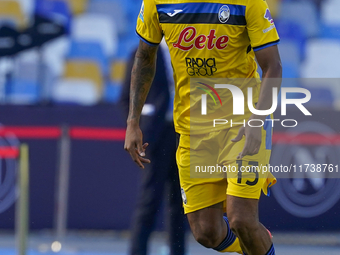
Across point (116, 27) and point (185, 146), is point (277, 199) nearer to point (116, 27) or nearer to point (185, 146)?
point (185, 146)

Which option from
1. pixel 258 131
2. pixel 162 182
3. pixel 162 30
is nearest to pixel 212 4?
pixel 162 30

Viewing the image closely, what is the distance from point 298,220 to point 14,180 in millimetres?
3109

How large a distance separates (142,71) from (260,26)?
2.85 ft

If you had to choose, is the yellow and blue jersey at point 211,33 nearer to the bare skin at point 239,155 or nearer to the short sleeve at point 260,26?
the short sleeve at point 260,26

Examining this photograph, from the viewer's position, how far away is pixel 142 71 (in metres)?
3.35

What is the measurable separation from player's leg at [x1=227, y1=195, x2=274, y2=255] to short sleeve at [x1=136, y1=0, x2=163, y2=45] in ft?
3.68

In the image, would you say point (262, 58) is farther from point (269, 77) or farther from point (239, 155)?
point (239, 155)

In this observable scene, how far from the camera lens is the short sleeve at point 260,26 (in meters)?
2.85

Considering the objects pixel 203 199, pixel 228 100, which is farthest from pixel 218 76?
pixel 203 199

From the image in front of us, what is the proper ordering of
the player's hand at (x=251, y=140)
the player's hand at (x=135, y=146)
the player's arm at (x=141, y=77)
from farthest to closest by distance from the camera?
the player's arm at (x=141, y=77)
the player's hand at (x=135, y=146)
the player's hand at (x=251, y=140)

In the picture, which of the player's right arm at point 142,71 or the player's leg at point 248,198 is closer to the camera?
the player's leg at point 248,198

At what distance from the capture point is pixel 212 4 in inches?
117

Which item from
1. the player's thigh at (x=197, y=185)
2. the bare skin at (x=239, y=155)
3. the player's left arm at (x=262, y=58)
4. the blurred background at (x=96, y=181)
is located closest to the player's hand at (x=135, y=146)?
the bare skin at (x=239, y=155)

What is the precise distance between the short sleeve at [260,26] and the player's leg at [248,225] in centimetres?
88
